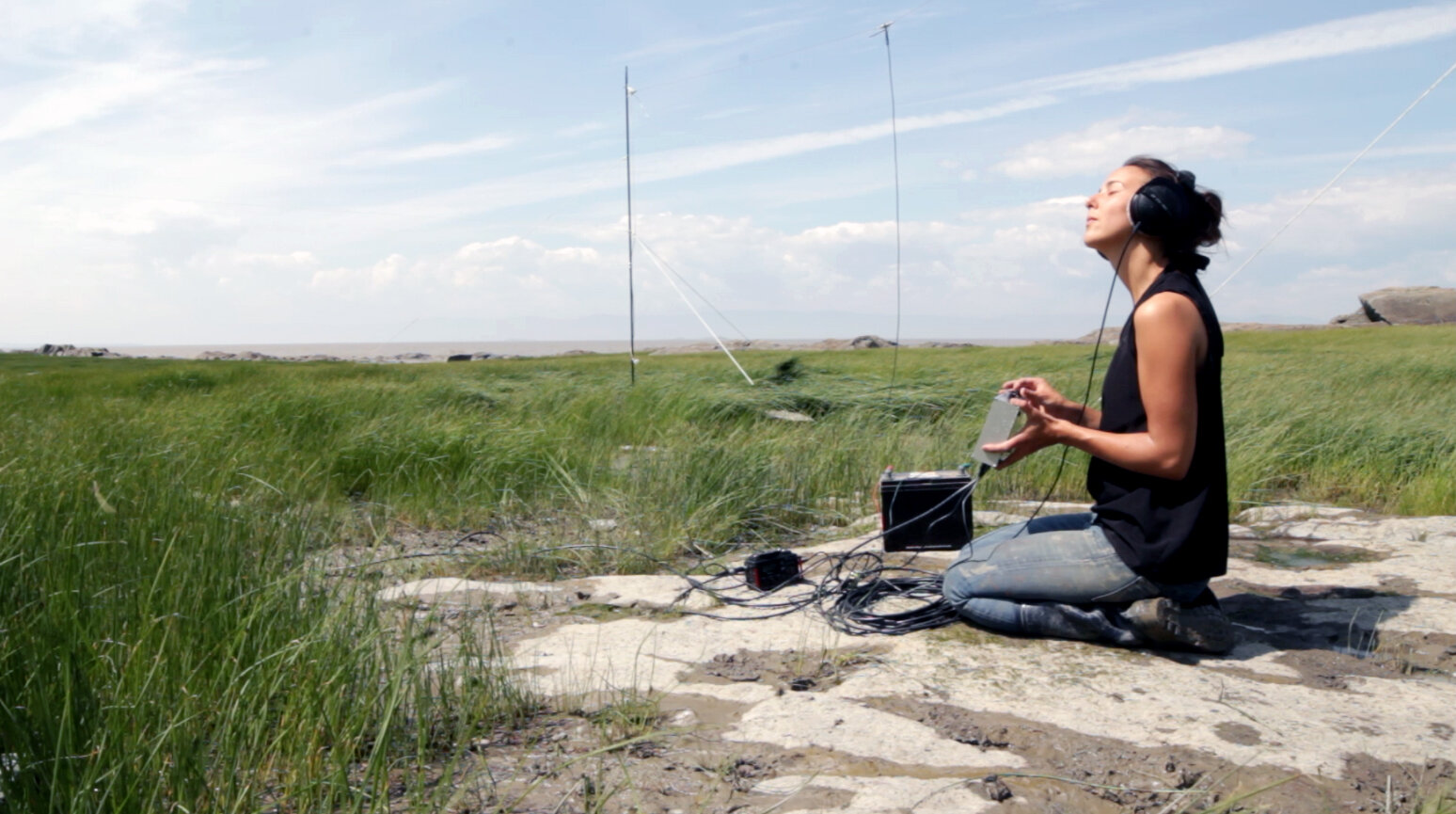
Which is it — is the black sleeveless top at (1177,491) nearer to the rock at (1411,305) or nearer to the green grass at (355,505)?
the green grass at (355,505)

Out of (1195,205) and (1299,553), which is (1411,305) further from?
(1195,205)

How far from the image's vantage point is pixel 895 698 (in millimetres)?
2803

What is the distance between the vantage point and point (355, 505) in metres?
5.91

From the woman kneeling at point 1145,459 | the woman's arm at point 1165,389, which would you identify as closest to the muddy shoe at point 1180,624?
the woman kneeling at point 1145,459

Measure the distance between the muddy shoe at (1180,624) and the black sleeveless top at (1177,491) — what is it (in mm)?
84

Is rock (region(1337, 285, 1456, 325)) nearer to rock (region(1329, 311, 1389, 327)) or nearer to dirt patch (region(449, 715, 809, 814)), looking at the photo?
rock (region(1329, 311, 1389, 327))

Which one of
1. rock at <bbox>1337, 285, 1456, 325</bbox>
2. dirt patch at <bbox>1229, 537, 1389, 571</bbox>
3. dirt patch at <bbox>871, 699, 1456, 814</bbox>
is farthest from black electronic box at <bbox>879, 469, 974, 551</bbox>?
rock at <bbox>1337, 285, 1456, 325</bbox>

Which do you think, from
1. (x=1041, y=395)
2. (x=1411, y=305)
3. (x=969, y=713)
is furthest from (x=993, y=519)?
(x=1411, y=305)

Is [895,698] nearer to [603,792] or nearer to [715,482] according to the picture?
[603,792]

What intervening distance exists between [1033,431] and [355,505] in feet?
13.2

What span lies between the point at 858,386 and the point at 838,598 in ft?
23.7

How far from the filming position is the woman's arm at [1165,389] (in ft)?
9.50

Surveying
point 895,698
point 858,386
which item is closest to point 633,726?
point 895,698

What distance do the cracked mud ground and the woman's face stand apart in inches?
48.2
